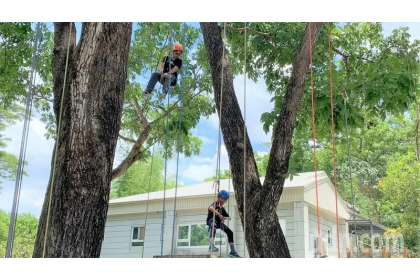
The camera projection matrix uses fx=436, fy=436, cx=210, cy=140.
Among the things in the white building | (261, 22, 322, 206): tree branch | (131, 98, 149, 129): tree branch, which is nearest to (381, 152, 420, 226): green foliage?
the white building

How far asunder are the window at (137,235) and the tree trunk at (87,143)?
659 centimetres

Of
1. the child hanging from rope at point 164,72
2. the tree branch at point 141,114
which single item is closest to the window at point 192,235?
the tree branch at point 141,114

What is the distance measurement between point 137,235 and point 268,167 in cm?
625

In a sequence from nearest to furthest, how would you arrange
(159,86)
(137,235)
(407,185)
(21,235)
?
(159,86) → (137,235) → (407,185) → (21,235)

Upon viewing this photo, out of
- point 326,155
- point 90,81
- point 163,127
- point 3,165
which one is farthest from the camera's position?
point 326,155

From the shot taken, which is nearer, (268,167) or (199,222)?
(268,167)

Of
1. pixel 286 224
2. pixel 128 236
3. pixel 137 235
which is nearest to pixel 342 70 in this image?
pixel 286 224

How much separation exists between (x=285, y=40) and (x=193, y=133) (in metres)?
4.70

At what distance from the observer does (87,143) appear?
256cm

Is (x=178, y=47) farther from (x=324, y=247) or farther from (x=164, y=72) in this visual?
(x=324, y=247)

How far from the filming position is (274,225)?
3598mm

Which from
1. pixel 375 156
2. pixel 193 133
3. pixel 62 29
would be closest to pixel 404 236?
pixel 375 156

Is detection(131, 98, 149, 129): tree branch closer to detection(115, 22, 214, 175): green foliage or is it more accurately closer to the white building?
detection(115, 22, 214, 175): green foliage

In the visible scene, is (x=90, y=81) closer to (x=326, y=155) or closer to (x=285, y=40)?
(x=285, y=40)
